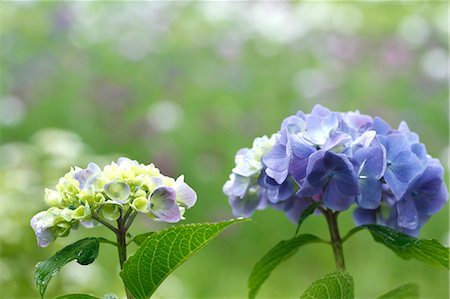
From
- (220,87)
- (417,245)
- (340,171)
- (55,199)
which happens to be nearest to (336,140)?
(340,171)

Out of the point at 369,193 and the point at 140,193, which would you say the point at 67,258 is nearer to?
the point at 140,193

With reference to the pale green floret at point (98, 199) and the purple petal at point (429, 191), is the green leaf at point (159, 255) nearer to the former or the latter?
the pale green floret at point (98, 199)

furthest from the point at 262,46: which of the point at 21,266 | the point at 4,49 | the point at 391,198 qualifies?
the point at 391,198

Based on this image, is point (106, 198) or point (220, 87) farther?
point (220, 87)

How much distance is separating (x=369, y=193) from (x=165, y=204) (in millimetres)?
193

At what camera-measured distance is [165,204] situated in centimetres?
63

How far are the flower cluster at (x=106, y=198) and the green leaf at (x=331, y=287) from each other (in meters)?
0.12

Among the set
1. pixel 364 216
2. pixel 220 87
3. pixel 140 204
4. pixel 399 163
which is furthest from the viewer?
pixel 220 87

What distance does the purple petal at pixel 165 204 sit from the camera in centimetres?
62

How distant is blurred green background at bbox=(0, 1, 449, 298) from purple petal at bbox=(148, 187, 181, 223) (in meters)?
1.62

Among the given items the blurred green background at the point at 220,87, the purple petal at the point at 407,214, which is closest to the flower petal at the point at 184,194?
the purple petal at the point at 407,214

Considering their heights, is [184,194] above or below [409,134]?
below

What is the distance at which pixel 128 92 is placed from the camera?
3.24m

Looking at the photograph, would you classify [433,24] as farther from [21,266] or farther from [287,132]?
[287,132]
